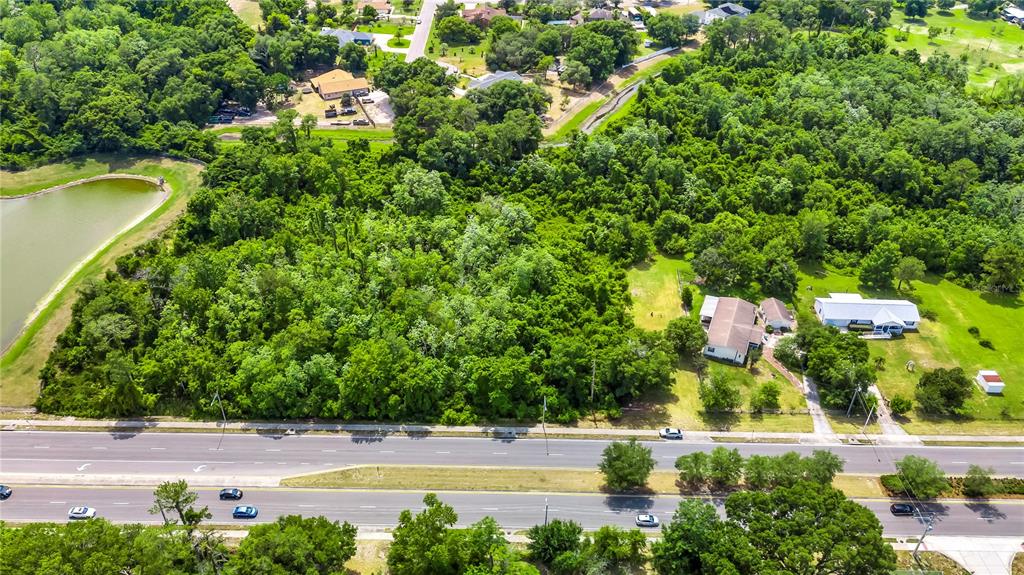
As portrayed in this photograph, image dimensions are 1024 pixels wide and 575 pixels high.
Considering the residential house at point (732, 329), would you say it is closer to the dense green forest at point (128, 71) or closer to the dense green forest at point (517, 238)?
the dense green forest at point (517, 238)

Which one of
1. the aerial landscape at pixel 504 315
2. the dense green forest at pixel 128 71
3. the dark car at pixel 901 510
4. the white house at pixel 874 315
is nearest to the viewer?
the aerial landscape at pixel 504 315

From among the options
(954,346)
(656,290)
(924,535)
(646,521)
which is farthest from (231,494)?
(954,346)

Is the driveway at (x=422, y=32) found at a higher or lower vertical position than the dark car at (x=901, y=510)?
higher

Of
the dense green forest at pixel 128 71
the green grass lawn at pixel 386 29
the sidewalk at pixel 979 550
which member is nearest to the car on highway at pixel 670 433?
the sidewalk at pixel 979 550

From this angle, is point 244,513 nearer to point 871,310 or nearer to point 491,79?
point 871,310

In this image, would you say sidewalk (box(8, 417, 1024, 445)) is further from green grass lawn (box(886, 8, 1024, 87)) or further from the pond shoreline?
green grass lawn (box(886, 8, 1024, 87))

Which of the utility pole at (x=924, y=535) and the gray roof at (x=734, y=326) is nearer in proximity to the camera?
the utility pole at (x=924, y=535)
